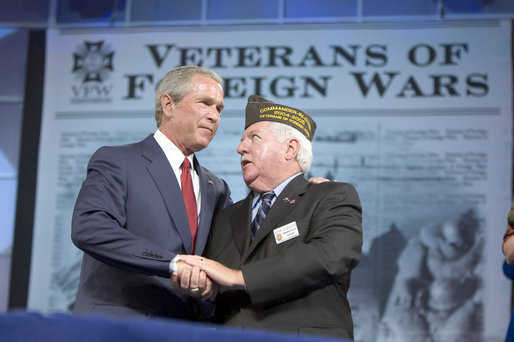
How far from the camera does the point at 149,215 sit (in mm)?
2141

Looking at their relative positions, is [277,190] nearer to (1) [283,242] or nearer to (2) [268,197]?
(2) [268,197]

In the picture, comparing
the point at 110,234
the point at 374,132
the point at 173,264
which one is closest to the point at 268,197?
the point at 173,264

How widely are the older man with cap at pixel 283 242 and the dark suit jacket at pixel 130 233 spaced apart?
15cm

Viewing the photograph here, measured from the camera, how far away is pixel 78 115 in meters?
4.44

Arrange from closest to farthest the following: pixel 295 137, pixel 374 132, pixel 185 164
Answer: pixel 295 137
pixel 185 164
pixel 374 132

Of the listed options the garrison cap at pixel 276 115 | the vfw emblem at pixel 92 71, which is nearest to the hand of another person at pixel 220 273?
the garrison cap at pixel 276 115

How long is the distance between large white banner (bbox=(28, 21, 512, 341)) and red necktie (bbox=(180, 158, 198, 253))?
1.74 metres

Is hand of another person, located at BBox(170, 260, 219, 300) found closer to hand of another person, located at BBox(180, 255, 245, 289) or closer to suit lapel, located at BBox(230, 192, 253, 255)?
hand of another person, located at BBox(180, 255, 245, 289)

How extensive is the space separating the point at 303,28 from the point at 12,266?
247cm

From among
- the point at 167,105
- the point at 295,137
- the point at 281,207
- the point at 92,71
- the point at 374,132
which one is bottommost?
the point at 281,207

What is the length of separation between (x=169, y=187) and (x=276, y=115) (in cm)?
46

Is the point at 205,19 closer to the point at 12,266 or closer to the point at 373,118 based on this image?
the point at 373,118

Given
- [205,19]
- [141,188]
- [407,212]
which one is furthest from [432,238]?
[141,188]

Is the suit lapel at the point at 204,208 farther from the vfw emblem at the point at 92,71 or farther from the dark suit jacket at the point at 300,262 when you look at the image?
the vfw emblem at the point at 92,71
